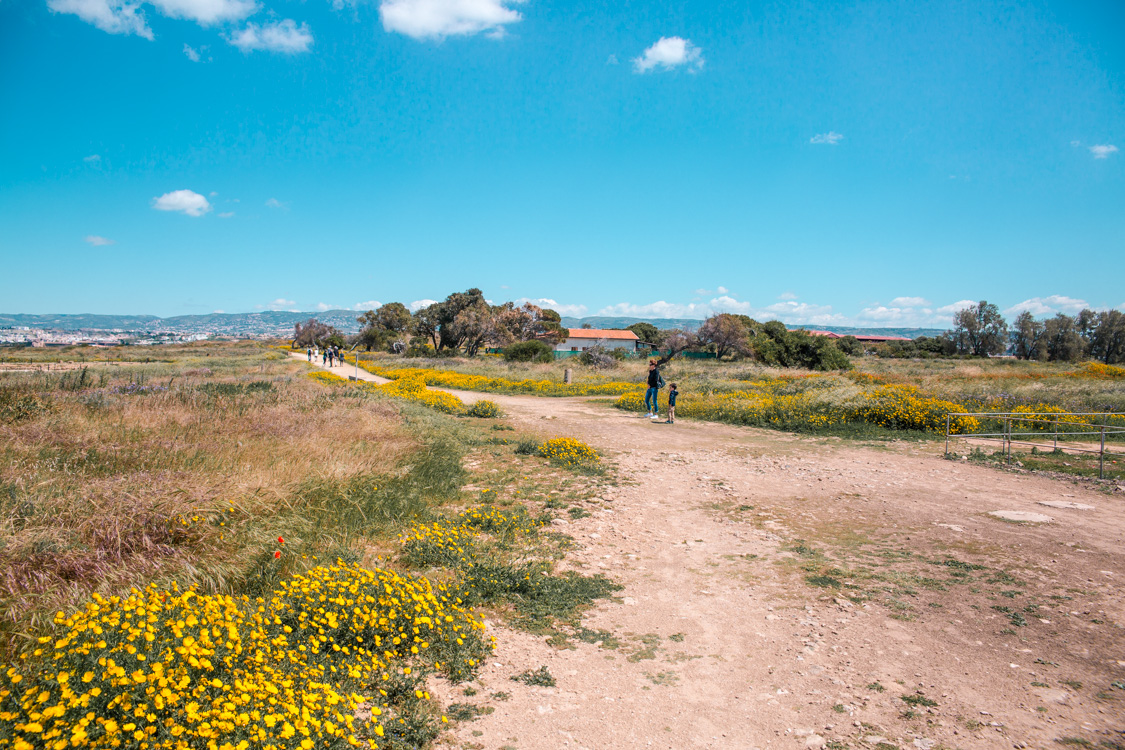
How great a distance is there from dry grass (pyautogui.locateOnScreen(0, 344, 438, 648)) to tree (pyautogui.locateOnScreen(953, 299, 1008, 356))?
8084cm

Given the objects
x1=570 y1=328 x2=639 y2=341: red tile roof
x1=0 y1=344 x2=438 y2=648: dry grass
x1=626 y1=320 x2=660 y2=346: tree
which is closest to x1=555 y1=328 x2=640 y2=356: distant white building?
x1=570 y1=328 x2=639 y2=341: red tile roof

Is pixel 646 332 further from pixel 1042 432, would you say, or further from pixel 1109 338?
pixel 1042 432

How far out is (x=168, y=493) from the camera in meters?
5.43

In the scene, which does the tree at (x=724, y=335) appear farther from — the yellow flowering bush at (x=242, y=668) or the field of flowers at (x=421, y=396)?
the yellow flowering bush at (x=242, y=668)

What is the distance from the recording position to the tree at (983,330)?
67.9 m

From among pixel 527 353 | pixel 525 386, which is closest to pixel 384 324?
pixel 527 353

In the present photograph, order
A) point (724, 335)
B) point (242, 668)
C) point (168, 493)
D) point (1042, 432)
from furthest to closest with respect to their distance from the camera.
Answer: point (724, 335)
point (1042, 432)
point (168, 493)
point (242, 668)

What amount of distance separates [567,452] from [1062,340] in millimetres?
72053

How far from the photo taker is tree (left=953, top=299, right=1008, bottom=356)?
2672 inches

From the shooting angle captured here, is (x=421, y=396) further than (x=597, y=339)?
No

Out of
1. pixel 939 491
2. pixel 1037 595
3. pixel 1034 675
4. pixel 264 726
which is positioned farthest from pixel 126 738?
pixel 939 491

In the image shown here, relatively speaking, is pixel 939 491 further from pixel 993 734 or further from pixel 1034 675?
pixel 993 734

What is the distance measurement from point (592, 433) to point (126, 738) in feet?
42.0

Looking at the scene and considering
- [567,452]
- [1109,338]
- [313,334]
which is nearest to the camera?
Result: [567,452]
